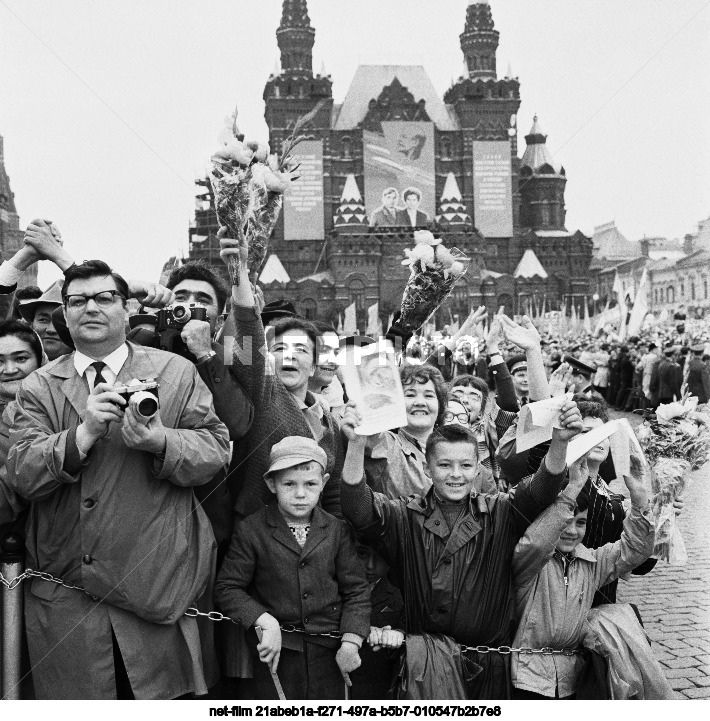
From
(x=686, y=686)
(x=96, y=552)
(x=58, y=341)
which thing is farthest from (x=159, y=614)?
(x=686, y=686)

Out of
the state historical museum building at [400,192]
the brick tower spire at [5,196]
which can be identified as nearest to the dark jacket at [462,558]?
the brick tower spire at [5,196]

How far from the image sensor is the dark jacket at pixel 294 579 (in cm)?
278

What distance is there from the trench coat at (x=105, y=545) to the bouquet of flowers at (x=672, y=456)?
2.13 meters

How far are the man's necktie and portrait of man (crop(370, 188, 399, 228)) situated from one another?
154 ft

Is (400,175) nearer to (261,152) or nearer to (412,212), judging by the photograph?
(412,212)

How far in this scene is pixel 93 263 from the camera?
8.76 feet

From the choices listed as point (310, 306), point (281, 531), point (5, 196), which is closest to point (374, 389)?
point (281, 531)

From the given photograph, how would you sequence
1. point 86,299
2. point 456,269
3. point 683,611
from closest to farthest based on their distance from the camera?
point 86,299
point 456,269
point 683,611

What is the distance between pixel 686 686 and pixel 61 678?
2.61m

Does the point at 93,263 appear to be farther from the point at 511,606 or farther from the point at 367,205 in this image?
the point at 367,205

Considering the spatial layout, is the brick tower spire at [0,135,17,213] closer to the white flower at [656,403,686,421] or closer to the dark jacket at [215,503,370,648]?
the dark jacket at [215,503,370,648]

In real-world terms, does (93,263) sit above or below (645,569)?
above

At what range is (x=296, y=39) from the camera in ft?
155

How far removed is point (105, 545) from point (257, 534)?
52 cm
